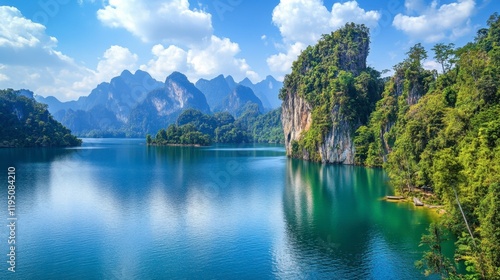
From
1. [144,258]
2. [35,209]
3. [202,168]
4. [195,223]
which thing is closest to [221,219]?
[195,223]

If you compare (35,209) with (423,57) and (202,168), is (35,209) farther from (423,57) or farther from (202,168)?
(423,57)

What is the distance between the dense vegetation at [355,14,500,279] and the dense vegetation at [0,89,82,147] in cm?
8843

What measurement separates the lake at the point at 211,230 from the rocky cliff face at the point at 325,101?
20.6 m

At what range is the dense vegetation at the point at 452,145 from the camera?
1722cm

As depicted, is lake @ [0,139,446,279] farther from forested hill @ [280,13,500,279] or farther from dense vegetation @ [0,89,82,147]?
dense vegetation @ [0,89,82,147]

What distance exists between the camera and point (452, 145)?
30672 millimetres

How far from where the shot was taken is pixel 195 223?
2769cm

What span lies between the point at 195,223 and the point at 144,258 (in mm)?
7066

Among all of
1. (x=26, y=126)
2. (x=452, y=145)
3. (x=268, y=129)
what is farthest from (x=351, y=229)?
(x=268, y=129)

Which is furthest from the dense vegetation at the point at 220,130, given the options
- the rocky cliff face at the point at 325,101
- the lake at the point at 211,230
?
the lake at the point at 211,230

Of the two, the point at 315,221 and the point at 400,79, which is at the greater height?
the point at 400,79

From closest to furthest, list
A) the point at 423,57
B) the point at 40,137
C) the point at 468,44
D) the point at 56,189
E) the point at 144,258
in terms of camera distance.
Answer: the point at 144,258
the point at 56,189
the point at 468,44
the point at 423,57
the point at 40,137

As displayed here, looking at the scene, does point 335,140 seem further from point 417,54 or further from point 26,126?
point 26,126

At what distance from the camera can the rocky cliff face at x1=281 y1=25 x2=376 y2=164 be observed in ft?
218
